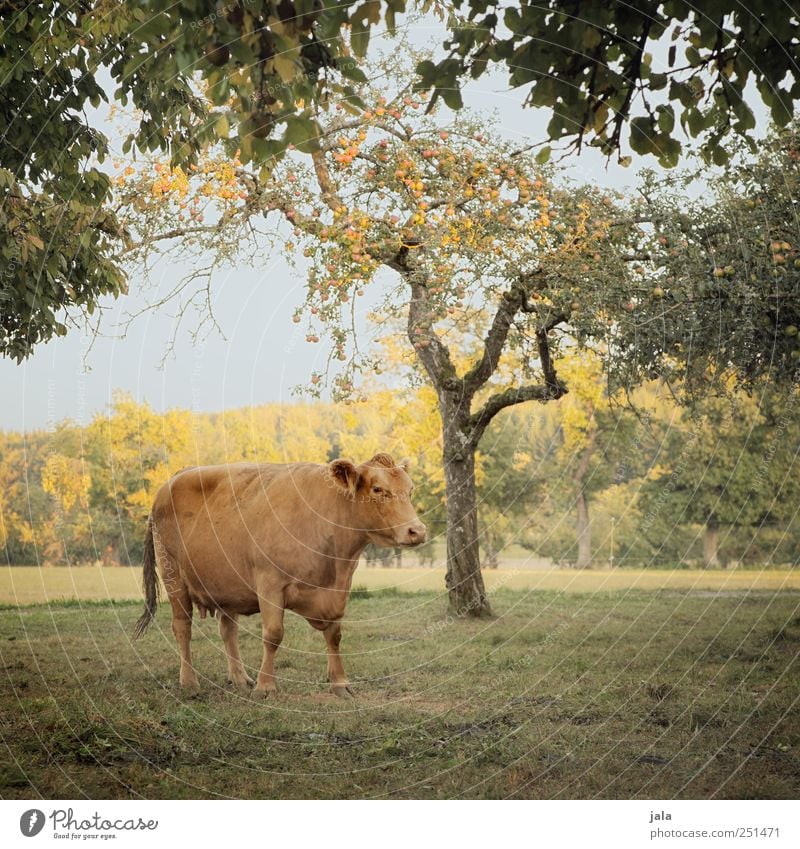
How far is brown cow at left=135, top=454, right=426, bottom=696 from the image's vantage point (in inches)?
293

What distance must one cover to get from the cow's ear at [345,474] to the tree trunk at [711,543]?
14275 millimetres

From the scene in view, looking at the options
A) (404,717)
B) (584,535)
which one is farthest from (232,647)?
(584,535)

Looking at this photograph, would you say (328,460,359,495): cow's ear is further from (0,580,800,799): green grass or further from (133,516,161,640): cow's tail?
(133,516,161,640): cow's tail

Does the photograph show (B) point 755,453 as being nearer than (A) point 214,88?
No

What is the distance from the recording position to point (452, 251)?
9867 millimetres

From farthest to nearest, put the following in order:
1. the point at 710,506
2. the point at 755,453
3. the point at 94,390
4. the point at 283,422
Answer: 1. the point at 710,506
2. the point at 755,453
3. the point at 283,422
4. the point at 94,390

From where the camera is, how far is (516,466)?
46.4 ft

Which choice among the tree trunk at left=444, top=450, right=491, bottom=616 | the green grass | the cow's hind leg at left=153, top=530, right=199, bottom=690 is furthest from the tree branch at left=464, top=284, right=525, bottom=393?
the cow's hind leg at left=153, top=530, right=199, bottom=690

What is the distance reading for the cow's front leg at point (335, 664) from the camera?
7.80 m

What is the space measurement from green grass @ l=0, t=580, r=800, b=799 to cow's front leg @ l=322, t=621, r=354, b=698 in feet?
0.34

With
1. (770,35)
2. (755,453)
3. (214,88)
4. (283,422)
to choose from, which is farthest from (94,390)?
(755,453)

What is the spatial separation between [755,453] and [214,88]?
1198cm

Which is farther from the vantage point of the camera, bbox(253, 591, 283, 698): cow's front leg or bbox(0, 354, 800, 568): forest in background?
bbox(0, 354, 800, 568): forest in background

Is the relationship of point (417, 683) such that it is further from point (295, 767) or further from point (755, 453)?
point (755, 453)
